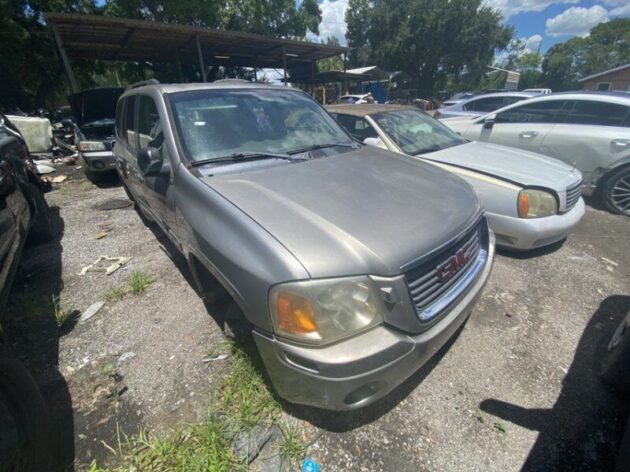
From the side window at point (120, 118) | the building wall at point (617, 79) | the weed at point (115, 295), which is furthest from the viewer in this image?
the building wall at point (617, 79)

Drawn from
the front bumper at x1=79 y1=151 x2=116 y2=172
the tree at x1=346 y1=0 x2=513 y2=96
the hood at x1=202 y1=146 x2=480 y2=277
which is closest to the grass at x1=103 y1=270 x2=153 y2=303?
the hood at x1=202 y1=146 x2=480 y2=277

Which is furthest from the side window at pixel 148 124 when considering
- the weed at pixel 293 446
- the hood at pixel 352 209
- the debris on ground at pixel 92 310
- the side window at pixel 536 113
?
the side window at pixel 536 113

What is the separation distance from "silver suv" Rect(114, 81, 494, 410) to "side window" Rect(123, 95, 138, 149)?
1009 mm

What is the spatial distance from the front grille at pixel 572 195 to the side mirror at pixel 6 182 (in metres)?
5.27

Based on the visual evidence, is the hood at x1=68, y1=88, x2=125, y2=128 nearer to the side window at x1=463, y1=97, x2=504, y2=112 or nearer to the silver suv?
the silver suv

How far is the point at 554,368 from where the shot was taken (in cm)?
213

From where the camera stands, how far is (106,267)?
354cm

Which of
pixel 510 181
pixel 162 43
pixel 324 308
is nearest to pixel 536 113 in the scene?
pixel 510 181

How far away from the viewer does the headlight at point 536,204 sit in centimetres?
302

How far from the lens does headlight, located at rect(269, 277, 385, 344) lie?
53.0 inches

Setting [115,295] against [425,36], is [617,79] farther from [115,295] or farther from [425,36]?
[115,295]

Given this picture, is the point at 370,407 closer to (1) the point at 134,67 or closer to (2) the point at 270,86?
(2) the point at 270,86

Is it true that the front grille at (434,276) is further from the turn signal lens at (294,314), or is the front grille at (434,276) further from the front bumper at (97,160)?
the front bumper at (97,160)

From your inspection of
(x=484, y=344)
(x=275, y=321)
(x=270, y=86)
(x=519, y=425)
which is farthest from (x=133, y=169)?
(x=519, y=425)
